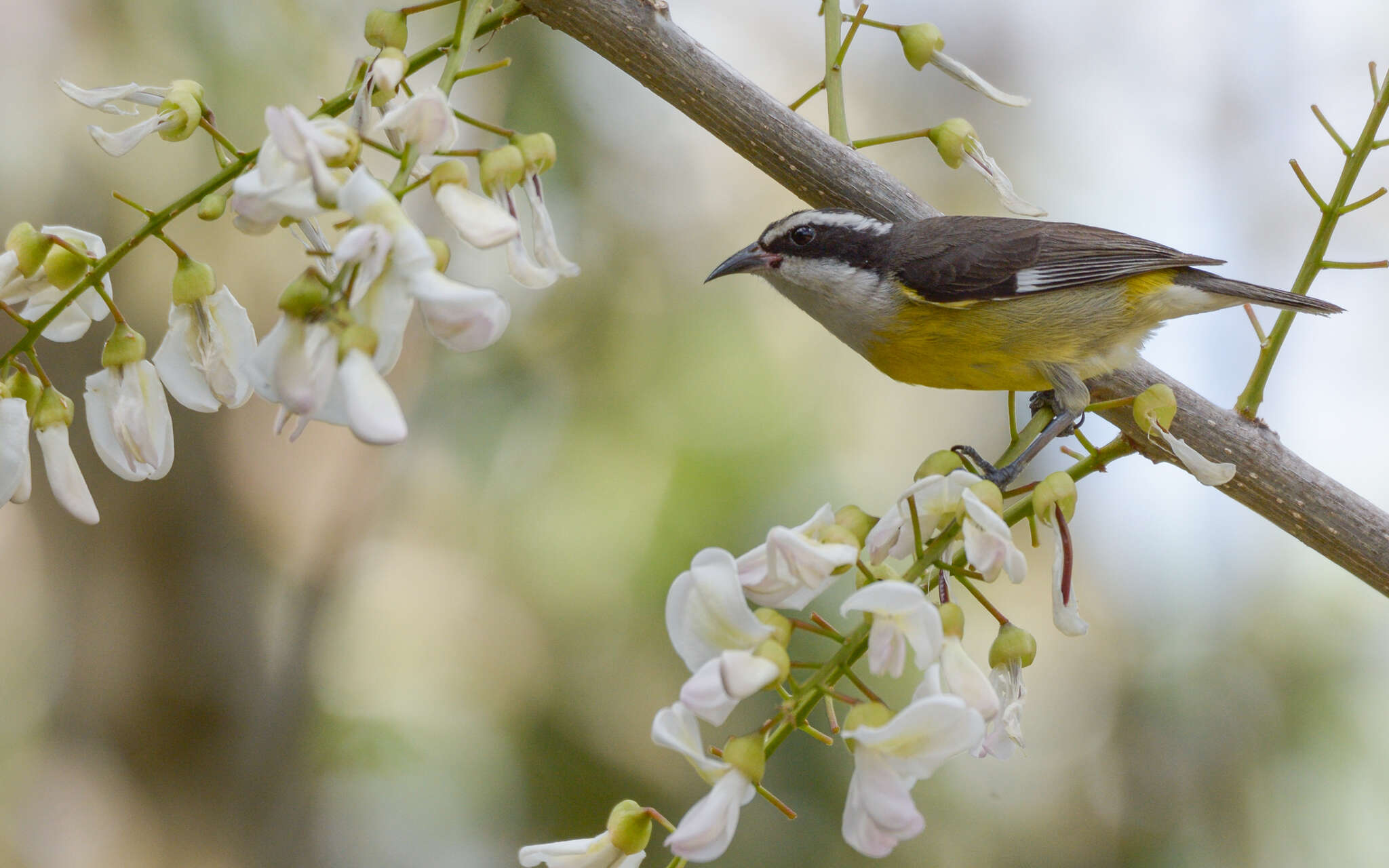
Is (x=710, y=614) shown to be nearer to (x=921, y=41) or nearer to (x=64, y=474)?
(x=64, y=474)

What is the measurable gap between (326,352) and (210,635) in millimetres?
2424

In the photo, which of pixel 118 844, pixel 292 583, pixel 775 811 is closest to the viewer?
pixel 775 811

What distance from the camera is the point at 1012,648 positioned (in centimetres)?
69

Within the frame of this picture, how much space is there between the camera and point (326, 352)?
0.49 m

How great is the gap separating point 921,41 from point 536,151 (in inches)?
21.3

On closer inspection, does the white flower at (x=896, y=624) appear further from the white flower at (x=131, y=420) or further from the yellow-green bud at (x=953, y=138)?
the yellow-green bud at (x=953, y=138)

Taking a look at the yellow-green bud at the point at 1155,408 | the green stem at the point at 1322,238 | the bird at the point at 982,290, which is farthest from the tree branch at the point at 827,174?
the bird at the point at 982,290

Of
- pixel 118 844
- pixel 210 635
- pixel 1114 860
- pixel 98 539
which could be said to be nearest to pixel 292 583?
pixel 210 635

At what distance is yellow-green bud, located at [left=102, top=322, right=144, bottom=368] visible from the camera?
0.71m

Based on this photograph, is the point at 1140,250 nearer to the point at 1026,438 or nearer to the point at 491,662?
the point at 1026,438

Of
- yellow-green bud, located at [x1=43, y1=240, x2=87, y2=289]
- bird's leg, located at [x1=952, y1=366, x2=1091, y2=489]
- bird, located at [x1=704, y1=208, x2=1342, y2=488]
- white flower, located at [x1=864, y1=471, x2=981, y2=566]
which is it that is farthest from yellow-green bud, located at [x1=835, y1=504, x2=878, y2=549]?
bird, located at [x1=704, y1=208, x2=1342, y2=488]

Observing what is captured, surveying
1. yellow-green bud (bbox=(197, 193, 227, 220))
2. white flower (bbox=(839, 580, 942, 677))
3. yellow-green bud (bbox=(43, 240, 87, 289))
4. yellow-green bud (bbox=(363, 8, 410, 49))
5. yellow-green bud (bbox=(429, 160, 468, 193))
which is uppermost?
yellow-green bud (bbox=(363, 8, 410, 49))

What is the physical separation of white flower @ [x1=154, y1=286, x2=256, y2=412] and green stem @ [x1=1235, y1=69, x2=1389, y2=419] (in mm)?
793

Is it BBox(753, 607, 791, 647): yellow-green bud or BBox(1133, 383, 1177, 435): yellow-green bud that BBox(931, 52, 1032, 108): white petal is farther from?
BBox(753, 607, 791, 647): yellow-green bud
